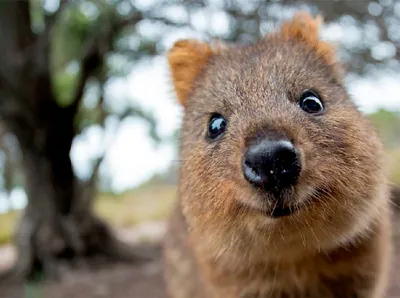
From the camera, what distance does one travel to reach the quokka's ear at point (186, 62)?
4176 mm

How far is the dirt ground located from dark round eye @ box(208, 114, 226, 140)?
486cm

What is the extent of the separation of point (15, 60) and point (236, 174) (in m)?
6.83

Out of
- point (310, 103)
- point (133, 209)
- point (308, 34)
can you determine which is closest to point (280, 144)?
point (310, 103)

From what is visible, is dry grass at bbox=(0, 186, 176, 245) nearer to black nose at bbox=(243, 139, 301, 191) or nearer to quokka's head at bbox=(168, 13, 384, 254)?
quokka's head at bbox=(168, 13, 384, 254)

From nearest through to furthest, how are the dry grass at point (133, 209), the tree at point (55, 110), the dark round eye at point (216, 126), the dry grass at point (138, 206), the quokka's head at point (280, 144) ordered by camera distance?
the quokka's head at point (280, 144)
the dark round eye at point (216, 126)
the tree at point (55, 110)
the dry grass at point (133, 209)
the dry grass at point (138, 206)

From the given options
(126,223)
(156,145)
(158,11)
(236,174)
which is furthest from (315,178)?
(126,223)

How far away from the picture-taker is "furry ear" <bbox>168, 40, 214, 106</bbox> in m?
4.18

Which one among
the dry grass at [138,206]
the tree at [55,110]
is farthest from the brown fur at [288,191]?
the dry grass at [138,206]

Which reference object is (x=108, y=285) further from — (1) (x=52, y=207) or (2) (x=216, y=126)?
(2) (x=216, y=126)

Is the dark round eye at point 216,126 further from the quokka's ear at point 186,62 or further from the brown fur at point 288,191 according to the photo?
the quokka's ear at point 186,62

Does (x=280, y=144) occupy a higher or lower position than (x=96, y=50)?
lower

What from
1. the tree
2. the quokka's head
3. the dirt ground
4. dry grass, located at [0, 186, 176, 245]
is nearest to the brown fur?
the quokka's head

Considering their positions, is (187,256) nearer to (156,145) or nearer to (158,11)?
(158,11)

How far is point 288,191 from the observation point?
2.64 m
